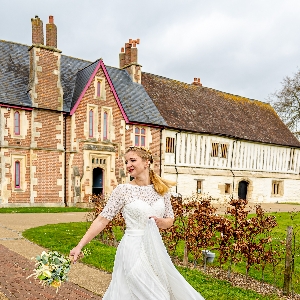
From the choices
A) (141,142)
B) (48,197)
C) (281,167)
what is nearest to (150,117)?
(141,142)

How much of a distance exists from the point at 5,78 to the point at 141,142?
351 inches

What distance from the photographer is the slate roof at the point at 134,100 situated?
22.4 meters

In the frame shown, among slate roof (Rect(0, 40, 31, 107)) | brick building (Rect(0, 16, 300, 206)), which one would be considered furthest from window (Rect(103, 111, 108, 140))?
slate roof (Rect(0, 40, 31, 107))

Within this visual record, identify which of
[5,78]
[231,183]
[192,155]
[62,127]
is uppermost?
[5,78]

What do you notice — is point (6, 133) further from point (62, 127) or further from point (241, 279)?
point (241, 279)

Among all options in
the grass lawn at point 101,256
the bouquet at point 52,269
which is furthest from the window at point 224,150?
the bouquet at point 52,269

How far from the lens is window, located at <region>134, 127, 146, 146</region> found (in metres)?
22.3

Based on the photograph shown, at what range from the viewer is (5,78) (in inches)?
743

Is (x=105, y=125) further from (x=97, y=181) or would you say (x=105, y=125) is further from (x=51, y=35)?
(x=51, y=35)

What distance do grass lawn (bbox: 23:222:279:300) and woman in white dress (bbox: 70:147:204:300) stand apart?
7.55 ft

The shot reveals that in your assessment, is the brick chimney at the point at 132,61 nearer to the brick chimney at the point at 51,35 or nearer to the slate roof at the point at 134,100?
the slate roof at the point at 134,100

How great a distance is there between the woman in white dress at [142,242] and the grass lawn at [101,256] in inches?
90.6

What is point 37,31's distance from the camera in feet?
62.3

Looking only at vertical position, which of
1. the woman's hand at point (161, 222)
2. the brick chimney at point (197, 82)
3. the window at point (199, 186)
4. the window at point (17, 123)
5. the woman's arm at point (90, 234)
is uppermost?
the brick chimney at point (197, 82)
